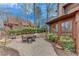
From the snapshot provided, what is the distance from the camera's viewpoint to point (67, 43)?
2.31m

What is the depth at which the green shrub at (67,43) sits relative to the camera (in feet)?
7.53

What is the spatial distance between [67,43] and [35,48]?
415 mm

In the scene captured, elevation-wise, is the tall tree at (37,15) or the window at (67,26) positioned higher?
the tall tree at (37,15)

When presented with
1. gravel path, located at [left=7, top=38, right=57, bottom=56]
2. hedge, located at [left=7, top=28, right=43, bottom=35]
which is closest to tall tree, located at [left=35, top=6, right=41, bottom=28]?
hedge, located at [left=7, top=28, right=43, bottom=35]

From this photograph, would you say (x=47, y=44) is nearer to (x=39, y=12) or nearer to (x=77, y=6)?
(x=39, y=12)

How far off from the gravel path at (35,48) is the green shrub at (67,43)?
6.0 inches

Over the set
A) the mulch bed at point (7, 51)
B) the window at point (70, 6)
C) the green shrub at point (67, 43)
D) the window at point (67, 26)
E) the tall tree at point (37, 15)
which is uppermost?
the window at point (70, 6)

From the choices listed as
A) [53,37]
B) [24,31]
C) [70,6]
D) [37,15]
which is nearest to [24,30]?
[24,31]

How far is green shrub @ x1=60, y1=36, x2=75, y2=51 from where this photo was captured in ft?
7.53

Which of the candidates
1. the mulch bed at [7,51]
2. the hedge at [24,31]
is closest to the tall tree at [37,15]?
the hedge at [24,31]

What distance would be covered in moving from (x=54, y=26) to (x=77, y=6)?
15.2 inches

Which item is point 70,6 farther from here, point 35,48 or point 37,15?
point 35,48

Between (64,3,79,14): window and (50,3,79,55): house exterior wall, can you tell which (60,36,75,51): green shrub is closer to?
(50,3,79,55): house exterior wall

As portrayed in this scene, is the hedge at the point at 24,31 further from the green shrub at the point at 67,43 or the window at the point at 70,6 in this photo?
the window at the point at 70,6
